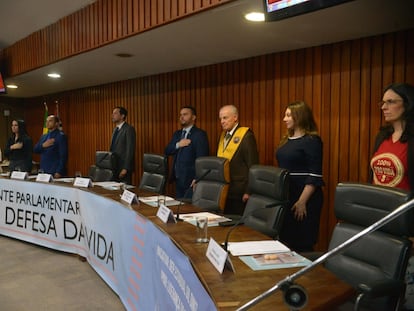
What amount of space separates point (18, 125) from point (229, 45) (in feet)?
10.2

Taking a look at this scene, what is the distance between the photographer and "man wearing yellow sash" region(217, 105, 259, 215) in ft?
11.2

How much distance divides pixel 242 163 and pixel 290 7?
4.99 ft

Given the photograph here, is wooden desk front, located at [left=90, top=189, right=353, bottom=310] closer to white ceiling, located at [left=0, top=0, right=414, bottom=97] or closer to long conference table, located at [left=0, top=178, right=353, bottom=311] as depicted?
long conference table, located at [left=0, top=178, right=353, bottom=311]

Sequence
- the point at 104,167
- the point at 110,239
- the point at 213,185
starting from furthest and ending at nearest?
the point at 104,167 < the point at 213,185 < the point at 110,239

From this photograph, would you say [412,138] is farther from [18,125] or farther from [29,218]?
[18,125]

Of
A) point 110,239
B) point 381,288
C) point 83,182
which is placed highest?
point 83,182

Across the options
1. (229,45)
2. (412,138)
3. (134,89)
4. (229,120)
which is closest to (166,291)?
(412,138)

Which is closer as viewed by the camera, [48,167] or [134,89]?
[48,167]

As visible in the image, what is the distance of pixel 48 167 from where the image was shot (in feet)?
16.2

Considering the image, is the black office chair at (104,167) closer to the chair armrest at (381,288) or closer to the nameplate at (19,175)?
the nameplate at (19,175)

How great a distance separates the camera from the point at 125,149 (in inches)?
184

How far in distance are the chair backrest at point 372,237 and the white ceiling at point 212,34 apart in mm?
1272

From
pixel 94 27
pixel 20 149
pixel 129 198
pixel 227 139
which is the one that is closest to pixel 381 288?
pixel 129 198

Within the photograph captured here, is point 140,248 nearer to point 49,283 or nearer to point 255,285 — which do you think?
point 255,285
